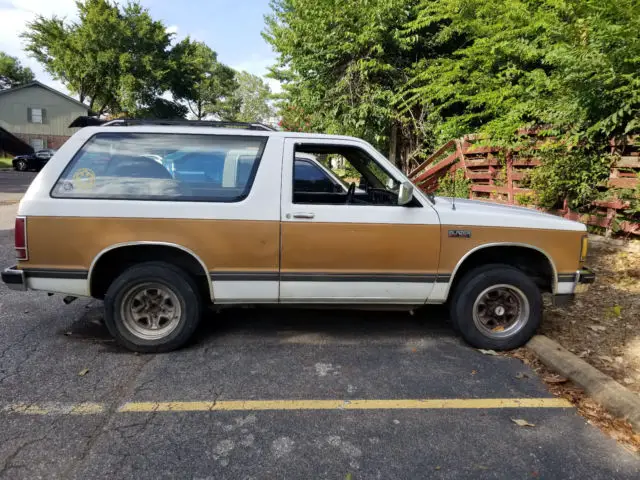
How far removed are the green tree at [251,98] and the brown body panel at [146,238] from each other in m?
71.9

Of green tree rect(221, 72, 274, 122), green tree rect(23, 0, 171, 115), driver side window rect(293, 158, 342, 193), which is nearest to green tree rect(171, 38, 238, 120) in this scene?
green tree rect(221, 72, 274, 122)

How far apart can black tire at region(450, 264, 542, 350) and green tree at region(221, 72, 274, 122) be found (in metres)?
72.3

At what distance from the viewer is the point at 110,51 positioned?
116 feet

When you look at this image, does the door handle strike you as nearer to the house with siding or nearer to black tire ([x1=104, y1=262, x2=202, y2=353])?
black tire ([x1=104, y1=262, x2=202, y2=353])

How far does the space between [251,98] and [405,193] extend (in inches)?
2978

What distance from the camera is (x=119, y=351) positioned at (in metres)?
3.88

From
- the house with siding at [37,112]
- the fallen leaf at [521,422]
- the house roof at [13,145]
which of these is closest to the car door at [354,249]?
the fallen leaf at [521,422]

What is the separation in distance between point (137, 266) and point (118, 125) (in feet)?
4.08

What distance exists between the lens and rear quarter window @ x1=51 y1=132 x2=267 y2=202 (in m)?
3.69

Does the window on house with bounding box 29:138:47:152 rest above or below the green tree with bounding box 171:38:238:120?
below

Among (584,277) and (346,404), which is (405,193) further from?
(584,277)

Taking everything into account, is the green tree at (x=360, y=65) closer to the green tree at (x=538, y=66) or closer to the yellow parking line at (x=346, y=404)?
the green tree at (x=538, y=66)

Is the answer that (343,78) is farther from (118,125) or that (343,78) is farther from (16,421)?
(16,421)

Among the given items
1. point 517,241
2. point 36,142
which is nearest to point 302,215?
point 517,241
